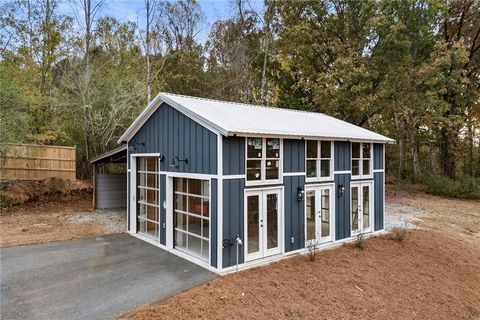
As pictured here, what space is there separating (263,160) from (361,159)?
3.75 m

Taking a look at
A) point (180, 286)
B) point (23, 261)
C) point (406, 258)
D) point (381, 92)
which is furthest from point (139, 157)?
point (381, 92)

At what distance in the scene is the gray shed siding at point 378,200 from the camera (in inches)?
369

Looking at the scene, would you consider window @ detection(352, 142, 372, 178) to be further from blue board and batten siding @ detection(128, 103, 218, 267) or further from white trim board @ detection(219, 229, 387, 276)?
blue board and batten siding @ detection(128, 103, 218, 267)

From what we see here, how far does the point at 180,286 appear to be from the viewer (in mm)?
5496

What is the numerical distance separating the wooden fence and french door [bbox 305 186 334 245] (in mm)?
9594

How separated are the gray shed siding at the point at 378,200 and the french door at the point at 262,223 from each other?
3.91 meters

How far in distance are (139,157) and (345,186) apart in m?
5.79

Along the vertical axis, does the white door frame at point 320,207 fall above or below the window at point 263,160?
below

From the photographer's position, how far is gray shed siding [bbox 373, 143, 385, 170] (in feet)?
30.7

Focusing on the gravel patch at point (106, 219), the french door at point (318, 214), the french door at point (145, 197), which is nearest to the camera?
the french door at point (318, 214)

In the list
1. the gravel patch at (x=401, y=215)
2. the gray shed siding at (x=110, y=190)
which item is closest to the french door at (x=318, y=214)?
the gravel patch at (x=401, y=215)

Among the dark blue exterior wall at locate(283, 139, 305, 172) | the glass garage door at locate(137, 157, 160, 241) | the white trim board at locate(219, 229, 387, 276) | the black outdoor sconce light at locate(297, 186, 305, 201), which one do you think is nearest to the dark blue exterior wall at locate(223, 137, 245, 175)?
the dark blue exterior wall at locate(283, 139, 305, 172)

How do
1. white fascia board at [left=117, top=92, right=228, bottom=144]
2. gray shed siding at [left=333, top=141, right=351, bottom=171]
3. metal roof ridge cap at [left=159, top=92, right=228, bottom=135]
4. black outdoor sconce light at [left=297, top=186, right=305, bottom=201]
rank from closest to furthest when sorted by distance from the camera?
metal roof ridge cap at [left=159, top=92, right=228, bottom=135] < white fascia board at [left=117, top=92, right=228, bottom=144] < black outdoor sconce light at [left=297, top=186, right=305, bottom=201] < gray shed siding at [left=333, top=141, right=351, bottom=171]

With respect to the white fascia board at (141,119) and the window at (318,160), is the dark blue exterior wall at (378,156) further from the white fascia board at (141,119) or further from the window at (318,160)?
the white fascia board at (141,119)
